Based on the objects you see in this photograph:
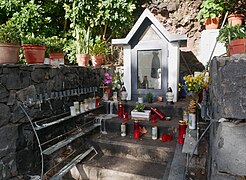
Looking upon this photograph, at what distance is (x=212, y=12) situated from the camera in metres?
3.21

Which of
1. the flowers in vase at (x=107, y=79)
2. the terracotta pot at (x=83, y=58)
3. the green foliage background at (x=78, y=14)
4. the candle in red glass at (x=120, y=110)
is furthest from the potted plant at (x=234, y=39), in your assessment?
the green foliage background at (x=78, y=14)

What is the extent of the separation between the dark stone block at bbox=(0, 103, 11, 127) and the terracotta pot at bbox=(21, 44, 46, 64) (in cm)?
57

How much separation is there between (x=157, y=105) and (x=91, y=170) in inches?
50.3

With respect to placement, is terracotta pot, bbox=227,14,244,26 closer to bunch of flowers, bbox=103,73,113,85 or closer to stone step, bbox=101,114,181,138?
stone step, bbox=101,114,181,138

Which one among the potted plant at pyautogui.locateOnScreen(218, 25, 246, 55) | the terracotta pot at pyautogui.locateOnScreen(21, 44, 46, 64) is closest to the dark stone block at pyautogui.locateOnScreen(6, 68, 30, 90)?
→ the terracotta pot at pyautogui.locateOnScreen(21, 44, 46, 64)

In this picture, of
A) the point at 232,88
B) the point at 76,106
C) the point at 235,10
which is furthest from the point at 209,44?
the point at 232,88

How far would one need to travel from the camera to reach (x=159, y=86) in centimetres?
285

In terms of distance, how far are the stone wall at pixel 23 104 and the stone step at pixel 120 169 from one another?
1.81 feet

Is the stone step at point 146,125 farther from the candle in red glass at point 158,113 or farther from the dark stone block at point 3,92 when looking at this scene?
the dark stone block at point 3,92

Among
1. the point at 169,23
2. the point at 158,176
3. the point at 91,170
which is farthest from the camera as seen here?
the point at 169,23

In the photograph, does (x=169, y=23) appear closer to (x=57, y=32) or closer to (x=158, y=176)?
(x=57, y=32)

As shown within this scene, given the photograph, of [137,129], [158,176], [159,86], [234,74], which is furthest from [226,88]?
[159,86]

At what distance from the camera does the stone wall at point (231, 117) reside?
0.74m

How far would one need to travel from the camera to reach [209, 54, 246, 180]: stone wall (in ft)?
2.42
